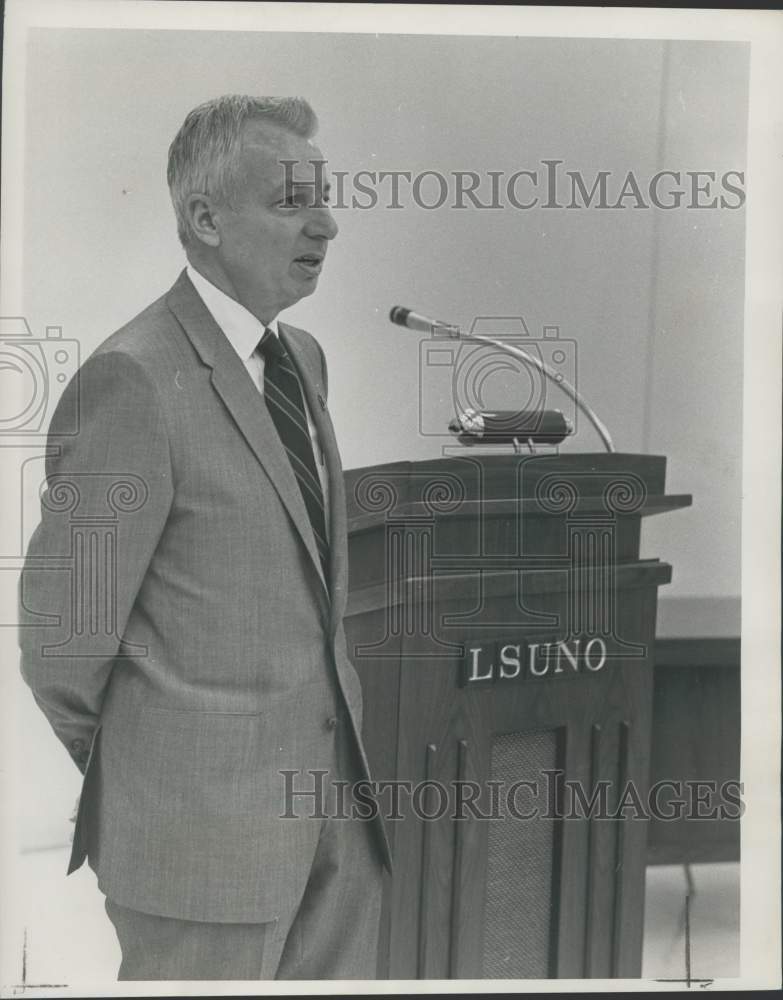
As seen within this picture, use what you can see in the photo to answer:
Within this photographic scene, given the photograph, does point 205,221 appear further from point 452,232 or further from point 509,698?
point 509,698

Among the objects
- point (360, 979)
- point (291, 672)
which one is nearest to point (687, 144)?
point (291, 672)

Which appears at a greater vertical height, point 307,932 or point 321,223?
point 321,223

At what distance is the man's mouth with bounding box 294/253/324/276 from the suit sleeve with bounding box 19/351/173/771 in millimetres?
339

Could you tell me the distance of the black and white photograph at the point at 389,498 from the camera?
1.96 metres

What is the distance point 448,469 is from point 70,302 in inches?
28.4

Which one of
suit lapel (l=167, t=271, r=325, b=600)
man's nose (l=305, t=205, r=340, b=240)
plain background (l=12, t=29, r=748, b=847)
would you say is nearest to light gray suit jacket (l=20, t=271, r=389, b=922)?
suit lapel (l=167, t=271, r=325, b=600)

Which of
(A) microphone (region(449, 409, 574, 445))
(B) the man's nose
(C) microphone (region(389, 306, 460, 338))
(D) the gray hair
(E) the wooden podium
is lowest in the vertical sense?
(E) the wooden podium

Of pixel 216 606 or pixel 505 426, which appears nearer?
pixel 216 606

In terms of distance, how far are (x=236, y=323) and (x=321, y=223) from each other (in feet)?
0.79

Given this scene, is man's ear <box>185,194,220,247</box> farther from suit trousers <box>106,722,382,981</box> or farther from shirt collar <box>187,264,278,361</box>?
suit trousers <box>106,722,382,981</box>

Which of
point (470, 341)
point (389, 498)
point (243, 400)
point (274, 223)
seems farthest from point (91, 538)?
point (470, 341)

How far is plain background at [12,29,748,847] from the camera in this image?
205cm

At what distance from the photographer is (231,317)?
2.00m

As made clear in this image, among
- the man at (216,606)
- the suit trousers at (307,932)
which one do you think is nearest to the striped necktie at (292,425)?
the man at (216,606)
